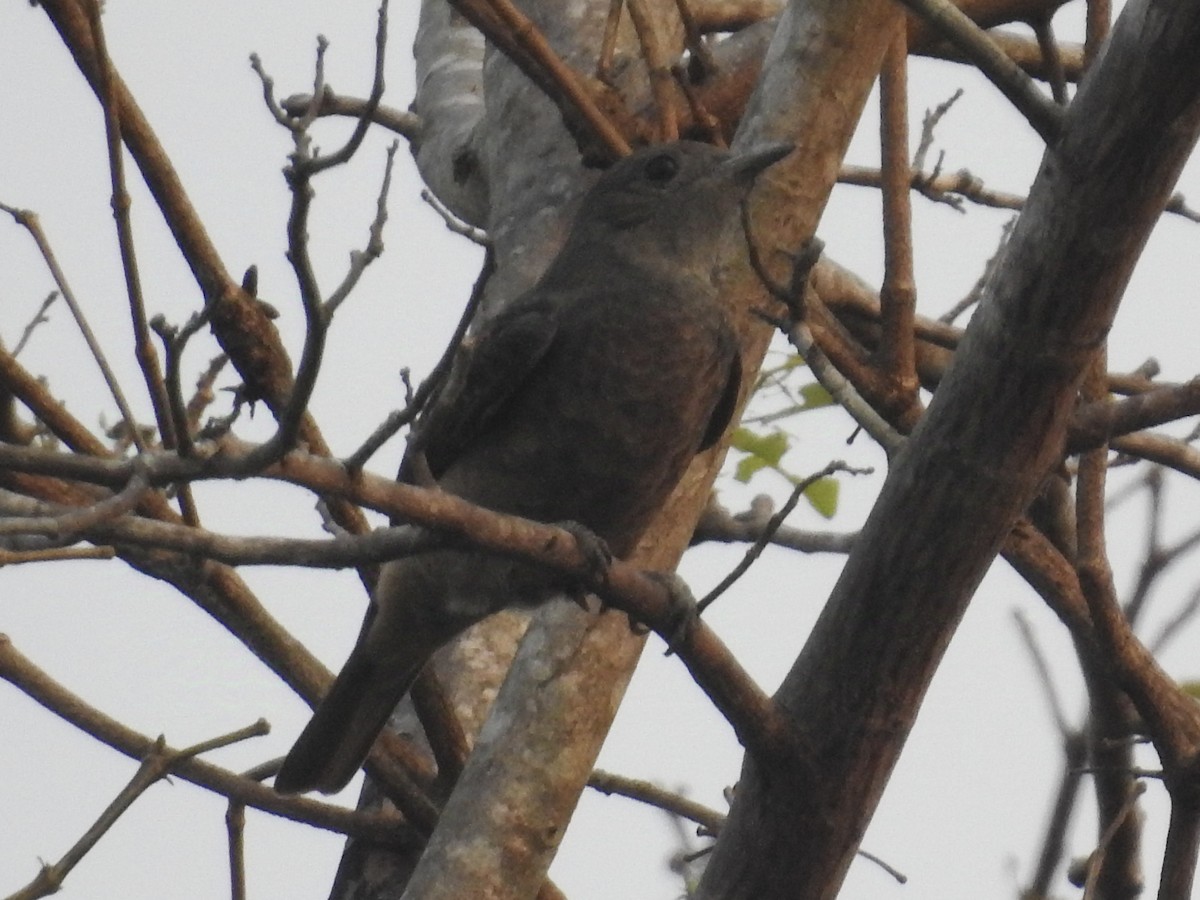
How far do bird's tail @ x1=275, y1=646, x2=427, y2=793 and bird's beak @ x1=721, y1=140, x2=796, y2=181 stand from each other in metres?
1.47

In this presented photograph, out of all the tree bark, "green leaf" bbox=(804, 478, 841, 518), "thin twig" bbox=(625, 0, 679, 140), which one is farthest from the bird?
the tree bark

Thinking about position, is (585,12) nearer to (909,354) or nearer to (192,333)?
(909,354)

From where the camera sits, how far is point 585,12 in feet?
18.1

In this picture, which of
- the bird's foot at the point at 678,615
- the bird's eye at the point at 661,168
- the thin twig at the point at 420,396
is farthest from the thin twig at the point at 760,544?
the bird's eye at the point at 661,168

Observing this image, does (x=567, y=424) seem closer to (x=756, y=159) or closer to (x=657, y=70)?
(x=756, y=159)

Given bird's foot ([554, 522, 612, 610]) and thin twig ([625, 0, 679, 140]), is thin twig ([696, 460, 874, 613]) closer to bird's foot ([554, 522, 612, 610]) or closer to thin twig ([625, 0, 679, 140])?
bird's foot ([554, 522, 612, 610])

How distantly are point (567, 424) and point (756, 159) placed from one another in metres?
0.86

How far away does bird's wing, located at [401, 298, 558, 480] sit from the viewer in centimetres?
425

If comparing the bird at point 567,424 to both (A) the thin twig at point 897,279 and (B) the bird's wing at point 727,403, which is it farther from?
(A) the thin twig at point 897,279

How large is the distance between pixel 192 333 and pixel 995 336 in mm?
1240

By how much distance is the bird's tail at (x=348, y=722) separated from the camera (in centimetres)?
452

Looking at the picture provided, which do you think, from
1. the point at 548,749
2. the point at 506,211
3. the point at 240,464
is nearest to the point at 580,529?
the point at 548,749

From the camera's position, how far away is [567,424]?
4.22 meters

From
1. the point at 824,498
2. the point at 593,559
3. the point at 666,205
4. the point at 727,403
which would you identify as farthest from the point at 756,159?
the point at 593,559
